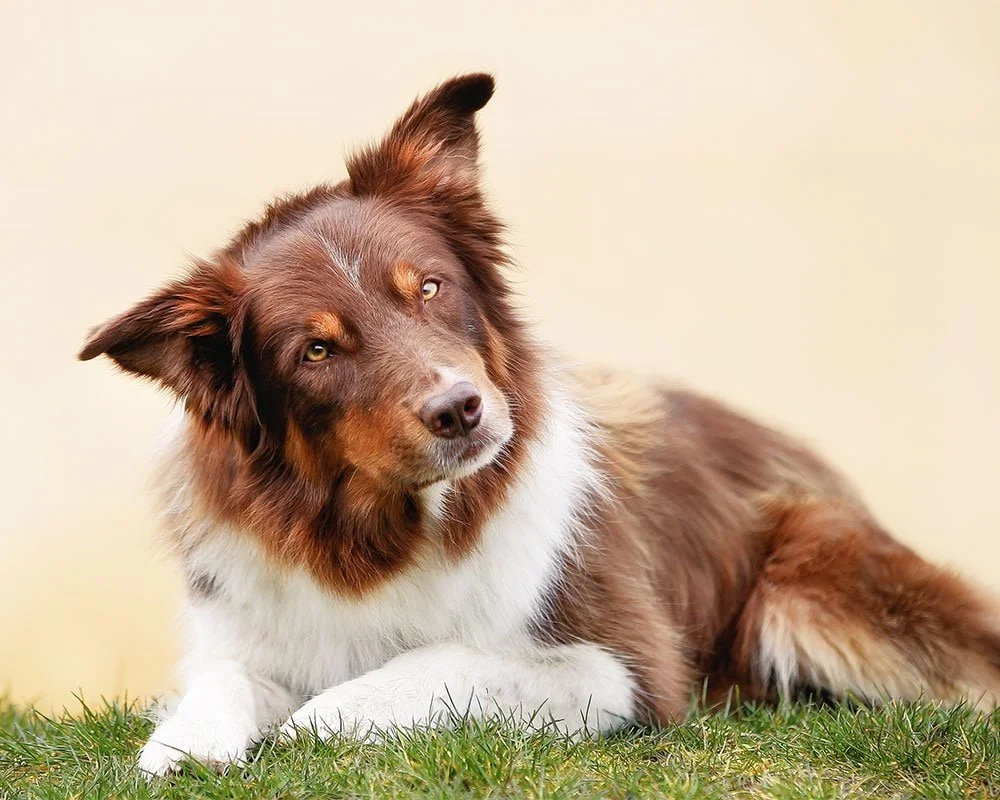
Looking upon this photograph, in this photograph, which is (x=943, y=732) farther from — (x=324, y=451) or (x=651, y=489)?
(x=324, y=451)

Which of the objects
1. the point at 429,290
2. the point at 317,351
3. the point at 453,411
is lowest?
the point at 453,411

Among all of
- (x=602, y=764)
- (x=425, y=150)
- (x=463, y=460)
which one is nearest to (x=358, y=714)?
(x=602, y=764)

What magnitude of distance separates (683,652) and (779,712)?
0.61m

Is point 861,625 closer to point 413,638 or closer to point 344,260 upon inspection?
point 413,638

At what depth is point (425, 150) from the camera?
605 cm

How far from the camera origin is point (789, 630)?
262 inches

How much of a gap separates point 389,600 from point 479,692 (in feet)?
1.93

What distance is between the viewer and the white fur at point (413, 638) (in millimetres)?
5562

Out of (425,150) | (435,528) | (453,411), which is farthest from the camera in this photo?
(425,150)

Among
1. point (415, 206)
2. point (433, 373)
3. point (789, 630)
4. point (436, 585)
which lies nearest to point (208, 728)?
point (436, 585)

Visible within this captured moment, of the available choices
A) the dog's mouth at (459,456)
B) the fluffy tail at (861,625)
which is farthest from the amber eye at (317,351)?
the fluffy tail at (861,625)

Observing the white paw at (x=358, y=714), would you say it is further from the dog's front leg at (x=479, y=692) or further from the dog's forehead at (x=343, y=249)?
the dog's forehead at (x=343, y=249)

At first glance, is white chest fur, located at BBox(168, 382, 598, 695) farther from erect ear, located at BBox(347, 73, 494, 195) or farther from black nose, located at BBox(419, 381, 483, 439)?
erect ear, located at BBox(347, 73, 494, 195)

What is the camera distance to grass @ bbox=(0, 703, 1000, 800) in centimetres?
484
